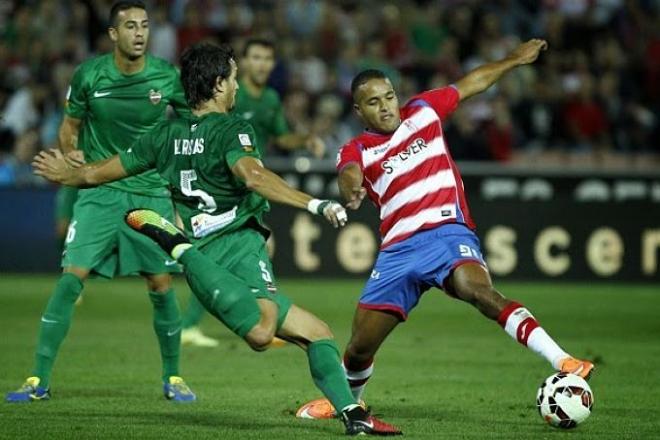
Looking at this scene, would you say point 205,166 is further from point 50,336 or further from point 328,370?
point 50,336

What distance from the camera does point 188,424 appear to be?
27.5 feet

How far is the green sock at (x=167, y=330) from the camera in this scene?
962 centimetres

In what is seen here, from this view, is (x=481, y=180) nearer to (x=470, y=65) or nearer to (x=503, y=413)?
(x=470, y=65)

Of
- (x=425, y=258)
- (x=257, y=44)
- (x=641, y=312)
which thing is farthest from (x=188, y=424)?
(x=641, y=312)

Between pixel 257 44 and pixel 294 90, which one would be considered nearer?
pixel 257 44

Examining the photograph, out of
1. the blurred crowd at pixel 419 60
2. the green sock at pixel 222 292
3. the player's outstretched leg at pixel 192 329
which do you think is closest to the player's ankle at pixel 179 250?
the green sock at pixel 222 292

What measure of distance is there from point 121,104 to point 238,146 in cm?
243

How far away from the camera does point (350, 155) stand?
8.52 metres

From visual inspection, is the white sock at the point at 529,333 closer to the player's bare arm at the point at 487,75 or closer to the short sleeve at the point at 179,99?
the player's bare arm at the point at 487,75

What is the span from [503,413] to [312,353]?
1643mm

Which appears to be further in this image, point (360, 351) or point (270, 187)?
point (360, 351)

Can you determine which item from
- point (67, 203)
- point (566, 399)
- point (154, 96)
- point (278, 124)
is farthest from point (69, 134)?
point (67, 203)

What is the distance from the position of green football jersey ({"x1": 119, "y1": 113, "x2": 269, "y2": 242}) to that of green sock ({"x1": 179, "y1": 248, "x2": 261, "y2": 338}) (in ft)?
1.04

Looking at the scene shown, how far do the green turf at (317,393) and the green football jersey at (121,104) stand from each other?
63.0 inches
